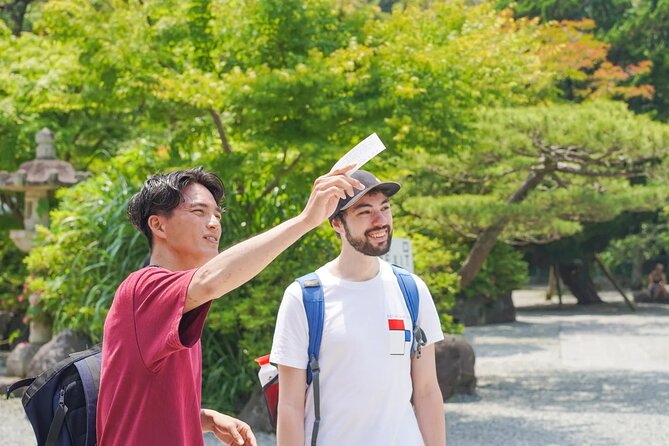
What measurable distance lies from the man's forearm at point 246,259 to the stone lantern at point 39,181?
9.93 m

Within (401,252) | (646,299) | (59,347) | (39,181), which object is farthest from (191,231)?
(646,299)

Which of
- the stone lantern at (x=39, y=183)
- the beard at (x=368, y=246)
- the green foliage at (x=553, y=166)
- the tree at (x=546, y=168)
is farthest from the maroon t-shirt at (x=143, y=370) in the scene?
the stone lantern at (x=39, y=183)

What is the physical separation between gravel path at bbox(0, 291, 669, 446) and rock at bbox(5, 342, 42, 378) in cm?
104

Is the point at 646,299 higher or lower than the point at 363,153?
lower

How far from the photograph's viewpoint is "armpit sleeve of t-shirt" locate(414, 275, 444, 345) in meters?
3.28

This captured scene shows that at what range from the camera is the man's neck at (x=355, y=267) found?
127 inches

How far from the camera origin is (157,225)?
254 centimetres

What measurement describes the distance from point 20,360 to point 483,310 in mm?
11300

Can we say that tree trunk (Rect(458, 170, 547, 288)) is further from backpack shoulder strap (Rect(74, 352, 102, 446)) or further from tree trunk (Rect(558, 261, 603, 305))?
tree trunk (Rect(558, 261, 603, 305))

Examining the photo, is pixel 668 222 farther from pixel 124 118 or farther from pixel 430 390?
pixel 430 390

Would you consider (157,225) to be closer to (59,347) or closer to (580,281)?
(59,347)

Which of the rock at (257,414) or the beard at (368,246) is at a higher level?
the beard at (368,246)

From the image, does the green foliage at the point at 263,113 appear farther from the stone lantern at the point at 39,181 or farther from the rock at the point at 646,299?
the rock at the point at 646,299

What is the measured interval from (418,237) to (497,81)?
185cm
